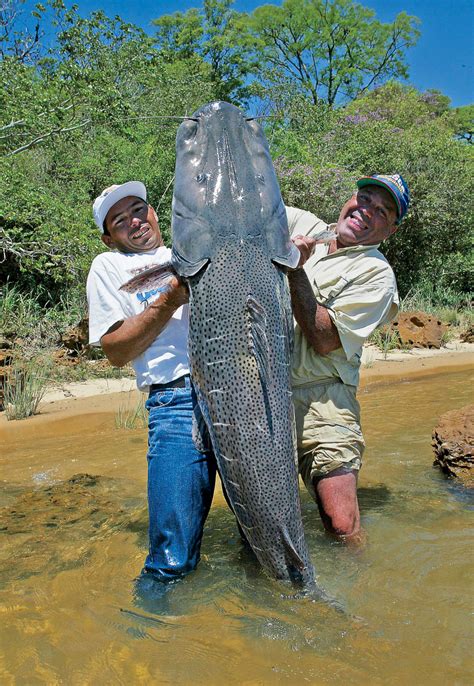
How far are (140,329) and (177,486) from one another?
0.71 metres

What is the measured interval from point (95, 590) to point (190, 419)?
109 cm

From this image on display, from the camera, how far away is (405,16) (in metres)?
36.2

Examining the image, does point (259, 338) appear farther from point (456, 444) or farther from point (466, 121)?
point (466, 121)

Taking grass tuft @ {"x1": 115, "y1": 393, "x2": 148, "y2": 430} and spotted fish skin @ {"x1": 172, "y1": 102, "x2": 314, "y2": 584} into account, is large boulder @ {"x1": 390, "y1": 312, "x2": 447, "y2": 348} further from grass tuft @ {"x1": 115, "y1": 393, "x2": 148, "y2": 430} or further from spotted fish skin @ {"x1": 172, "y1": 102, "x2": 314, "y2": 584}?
spotted fish skin @ {"x1": 172, "y1": 102, "x2": 314, "y2": 584}

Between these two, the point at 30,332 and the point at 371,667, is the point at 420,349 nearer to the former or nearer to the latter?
the point at 30,332

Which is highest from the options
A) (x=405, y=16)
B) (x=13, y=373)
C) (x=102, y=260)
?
(x=405, y=16)

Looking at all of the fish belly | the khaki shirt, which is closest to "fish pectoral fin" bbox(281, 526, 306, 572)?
the fish belly

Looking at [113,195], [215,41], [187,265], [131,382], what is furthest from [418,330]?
[215,41]

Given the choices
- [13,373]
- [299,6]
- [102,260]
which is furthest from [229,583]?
[299,6]

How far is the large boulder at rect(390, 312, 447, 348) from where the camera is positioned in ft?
38.9

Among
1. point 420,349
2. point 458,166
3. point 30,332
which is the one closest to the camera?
point 30,332

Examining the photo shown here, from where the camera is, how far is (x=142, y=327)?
275 cm

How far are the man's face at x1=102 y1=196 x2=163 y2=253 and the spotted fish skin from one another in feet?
1.44

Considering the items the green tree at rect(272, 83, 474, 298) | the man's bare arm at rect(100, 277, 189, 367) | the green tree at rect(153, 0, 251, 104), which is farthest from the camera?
the green tree at rect(153, 0, 251, 104)
